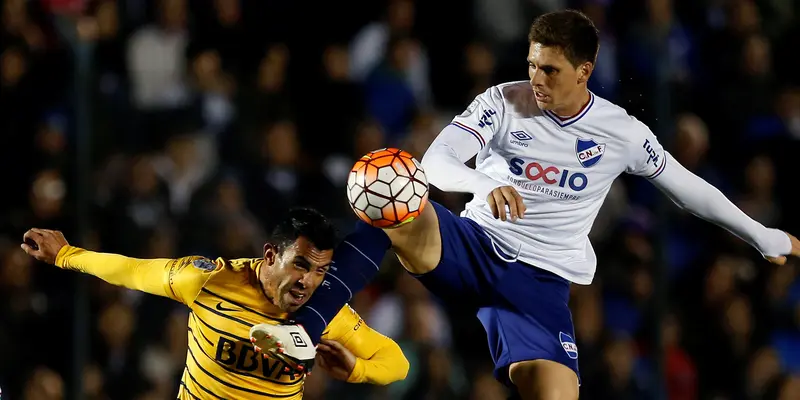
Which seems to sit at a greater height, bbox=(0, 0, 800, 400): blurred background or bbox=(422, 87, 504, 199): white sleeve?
bbox=(422, 87, 504, 199): white sleeve

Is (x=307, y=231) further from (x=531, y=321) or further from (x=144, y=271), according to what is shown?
(x=531, y=321)

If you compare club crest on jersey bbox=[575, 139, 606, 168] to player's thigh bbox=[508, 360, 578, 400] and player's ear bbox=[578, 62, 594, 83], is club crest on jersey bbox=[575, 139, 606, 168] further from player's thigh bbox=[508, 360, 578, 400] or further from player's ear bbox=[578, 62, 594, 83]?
player's thigh bbox=[508, 360, 578, 400]

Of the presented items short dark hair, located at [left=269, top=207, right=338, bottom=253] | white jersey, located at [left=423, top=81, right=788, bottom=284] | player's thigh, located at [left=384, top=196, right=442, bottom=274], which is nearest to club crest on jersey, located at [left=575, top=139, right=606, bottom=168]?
white jersey, located at [left=423, top=81, right=788, bottom=284]

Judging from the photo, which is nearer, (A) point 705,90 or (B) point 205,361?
(B) point 205,361

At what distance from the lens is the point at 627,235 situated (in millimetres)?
7570

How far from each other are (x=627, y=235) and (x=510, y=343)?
2755 millimetres

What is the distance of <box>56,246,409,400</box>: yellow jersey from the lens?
4797 millimetres

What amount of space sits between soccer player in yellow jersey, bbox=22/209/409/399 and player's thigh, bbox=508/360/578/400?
1.71ft

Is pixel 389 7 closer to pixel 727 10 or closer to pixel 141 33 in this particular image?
pixel 141 33

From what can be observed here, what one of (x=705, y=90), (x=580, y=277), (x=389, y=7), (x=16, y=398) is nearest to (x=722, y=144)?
(x=705, y=90)

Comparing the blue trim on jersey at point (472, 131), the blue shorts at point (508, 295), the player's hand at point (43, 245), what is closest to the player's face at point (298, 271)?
the blue shorts at point (508, 295)

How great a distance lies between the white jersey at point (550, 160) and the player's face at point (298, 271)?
0.69m

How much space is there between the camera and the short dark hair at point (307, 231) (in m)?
4.67

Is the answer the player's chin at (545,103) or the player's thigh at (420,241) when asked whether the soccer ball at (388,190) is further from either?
the player's chin at (545,103)
